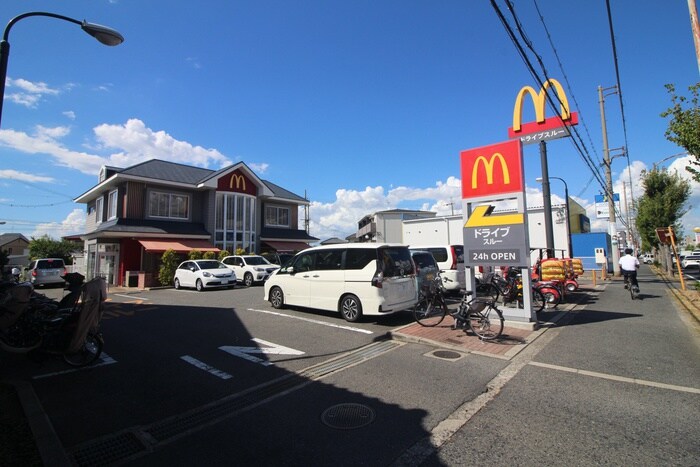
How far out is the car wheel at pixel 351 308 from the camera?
8310 mm

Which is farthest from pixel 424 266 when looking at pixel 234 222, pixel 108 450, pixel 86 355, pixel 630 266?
pixel 234 222

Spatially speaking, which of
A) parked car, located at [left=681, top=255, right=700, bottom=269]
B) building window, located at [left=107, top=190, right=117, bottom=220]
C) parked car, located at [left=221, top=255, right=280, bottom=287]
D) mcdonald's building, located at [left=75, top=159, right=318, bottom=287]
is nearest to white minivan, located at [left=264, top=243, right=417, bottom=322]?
parked car, located at [left=221, top=255, right=280, bottom=287]

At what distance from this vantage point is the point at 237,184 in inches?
993

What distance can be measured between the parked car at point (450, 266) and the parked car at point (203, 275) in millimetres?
9972

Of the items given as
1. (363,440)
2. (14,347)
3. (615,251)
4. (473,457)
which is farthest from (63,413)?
(615,251)

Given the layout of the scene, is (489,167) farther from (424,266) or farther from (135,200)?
(135,200)

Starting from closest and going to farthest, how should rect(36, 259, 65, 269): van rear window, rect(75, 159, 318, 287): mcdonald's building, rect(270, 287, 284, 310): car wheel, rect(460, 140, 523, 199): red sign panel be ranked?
rect(460, 140, 523, 199): red sign panel, rect(270, 287, 284, 310): car wheel, rect(75, 159, 318, 287): mcdonald's building, rect(36, 259, 65, 269): van rear window

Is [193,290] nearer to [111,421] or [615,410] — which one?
[111,421]

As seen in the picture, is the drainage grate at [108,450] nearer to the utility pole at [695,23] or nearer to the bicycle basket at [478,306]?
the bicycle basket at [478,306]

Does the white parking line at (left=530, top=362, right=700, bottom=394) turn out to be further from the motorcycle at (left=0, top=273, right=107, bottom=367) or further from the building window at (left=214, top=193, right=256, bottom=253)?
the building window at (left=214, top=193, right=256, bottom=253)

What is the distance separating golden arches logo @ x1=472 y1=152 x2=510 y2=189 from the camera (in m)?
8.01

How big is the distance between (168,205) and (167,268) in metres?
5.62

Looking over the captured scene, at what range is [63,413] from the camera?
405 centimetres

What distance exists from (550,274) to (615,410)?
8679mm
